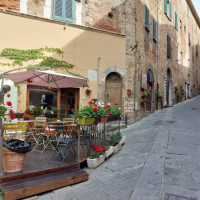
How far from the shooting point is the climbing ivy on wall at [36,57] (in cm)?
709

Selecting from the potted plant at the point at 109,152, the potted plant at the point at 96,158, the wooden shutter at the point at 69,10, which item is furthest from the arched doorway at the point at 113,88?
the potted plant at the point at 96,158

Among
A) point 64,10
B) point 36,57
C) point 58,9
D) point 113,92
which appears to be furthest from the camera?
point 113,92

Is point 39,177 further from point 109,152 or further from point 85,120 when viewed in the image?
point 109,152

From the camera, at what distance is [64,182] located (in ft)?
10.9

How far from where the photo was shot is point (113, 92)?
31.4ft

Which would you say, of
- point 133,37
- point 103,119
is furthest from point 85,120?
point 133,37

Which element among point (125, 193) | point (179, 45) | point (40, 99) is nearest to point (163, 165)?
point (125, 193)

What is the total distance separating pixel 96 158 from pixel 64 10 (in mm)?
6816

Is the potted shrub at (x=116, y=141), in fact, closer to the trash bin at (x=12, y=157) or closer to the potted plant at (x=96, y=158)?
the potted plant at (x=96, y=158)

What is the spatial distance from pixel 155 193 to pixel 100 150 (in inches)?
71.7

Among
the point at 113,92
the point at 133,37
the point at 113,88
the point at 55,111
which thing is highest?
the point at 133,37

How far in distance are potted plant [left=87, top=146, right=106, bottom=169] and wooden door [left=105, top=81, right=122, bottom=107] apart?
4.88m

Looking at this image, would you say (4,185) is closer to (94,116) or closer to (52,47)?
(94,116)

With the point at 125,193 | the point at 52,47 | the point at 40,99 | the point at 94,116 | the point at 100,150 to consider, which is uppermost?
the point at 52,47
